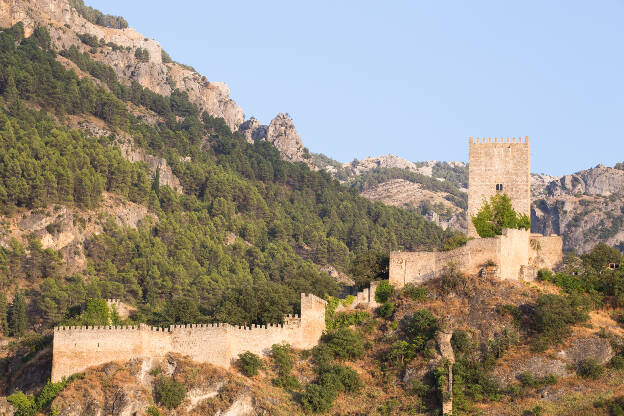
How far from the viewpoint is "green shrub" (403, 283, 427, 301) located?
65500 mm

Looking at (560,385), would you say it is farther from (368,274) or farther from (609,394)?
(368,274)

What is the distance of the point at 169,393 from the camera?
189ft

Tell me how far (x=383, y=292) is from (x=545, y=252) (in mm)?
10627

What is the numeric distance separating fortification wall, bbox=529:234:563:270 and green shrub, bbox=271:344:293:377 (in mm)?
16530

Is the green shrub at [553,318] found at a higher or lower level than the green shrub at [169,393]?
higher

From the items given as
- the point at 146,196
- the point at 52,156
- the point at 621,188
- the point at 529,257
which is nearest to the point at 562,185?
the point at 621,188

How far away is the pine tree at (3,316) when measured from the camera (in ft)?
269

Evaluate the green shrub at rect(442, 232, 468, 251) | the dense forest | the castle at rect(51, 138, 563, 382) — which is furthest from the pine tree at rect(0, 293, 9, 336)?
the green shrub at rect(442, 232, 468, 251)

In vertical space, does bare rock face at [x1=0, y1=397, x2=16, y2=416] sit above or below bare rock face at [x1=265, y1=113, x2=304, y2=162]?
below

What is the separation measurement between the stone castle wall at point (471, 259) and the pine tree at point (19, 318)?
29.0 meters

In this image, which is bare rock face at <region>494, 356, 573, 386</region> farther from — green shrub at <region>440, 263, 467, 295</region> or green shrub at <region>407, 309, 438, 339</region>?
green shrub at <region>440, 263, 467, 295</region>

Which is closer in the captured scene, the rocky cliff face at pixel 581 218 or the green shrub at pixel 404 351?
the green shrub at pixel 404 351

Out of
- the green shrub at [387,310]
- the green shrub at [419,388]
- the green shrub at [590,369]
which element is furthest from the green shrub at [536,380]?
the green shrub at [387,310]

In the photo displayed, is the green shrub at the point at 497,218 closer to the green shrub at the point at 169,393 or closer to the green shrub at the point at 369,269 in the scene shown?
the green shrub at the point at 369,269
